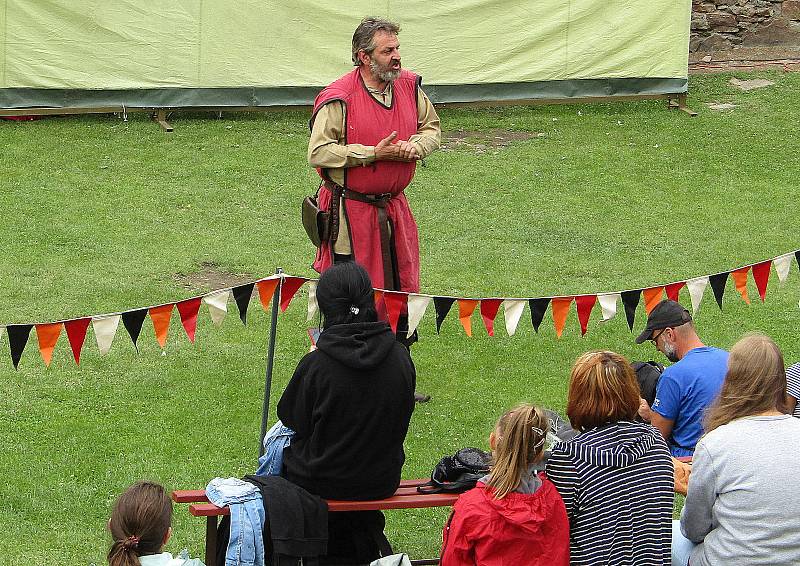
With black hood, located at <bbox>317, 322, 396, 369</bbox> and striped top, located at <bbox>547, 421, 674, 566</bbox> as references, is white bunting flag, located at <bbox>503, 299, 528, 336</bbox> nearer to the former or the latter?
black hood, located at <bbox>317, 322, 396, 369</bbox>

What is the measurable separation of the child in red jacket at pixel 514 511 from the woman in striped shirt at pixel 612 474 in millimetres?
120

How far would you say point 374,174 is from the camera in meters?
6.53

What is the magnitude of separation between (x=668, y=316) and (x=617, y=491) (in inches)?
64.0

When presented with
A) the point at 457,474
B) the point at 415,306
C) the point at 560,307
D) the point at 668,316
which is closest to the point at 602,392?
the point at 457,474

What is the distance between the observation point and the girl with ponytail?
3752mm

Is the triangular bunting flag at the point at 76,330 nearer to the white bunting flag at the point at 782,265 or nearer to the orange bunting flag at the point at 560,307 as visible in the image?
the orange bunting flag at the point at 560,307

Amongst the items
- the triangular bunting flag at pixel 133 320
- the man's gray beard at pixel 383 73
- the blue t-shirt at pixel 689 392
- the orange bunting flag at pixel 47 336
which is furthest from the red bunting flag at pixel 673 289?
the orange bunting flag at pixel 47 336

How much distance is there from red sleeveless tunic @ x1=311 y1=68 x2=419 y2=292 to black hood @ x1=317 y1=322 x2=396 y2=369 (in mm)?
2140

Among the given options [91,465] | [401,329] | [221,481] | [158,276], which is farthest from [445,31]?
[221,481]

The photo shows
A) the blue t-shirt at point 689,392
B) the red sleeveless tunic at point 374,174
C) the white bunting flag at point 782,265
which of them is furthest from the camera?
the white bunting flag at point 782,265

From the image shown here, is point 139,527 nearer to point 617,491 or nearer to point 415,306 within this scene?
point 617,491

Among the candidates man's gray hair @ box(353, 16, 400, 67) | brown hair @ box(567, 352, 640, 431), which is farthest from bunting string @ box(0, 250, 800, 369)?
brown hair @ box(567, 352, 640, 431)

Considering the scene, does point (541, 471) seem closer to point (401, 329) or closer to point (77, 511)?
point (77, 511)

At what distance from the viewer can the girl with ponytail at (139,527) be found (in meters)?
3.75
